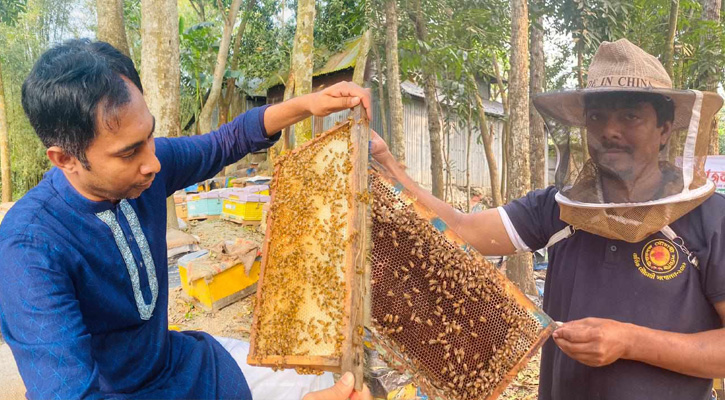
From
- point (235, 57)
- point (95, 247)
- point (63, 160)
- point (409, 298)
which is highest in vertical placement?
point (235, 57)

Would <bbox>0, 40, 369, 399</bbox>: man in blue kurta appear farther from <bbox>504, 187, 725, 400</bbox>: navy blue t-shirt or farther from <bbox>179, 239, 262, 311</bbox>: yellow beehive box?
<bbox>179, 239, 262, 311</bbox>: yellow beehive box

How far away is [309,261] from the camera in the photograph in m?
2.20

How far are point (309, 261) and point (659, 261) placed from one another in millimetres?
1726

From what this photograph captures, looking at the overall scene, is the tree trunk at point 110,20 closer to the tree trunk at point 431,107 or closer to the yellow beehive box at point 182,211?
the yellow beehive box at point 182,211

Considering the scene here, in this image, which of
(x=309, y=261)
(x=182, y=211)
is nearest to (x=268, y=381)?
(x=309, y=261)

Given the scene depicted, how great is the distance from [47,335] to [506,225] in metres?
2.42

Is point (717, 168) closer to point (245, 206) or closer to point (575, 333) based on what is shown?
point (575, 333)

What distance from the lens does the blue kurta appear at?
159 centimetres

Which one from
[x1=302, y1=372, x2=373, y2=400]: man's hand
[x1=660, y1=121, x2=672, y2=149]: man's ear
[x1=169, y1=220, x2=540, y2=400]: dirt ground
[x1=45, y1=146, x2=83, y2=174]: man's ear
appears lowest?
[x1=169, y1=220, x2=540, y2=400]: dirt ground

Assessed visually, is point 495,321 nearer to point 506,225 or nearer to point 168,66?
point 506,225

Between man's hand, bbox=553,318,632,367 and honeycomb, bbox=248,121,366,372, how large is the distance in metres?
1.00

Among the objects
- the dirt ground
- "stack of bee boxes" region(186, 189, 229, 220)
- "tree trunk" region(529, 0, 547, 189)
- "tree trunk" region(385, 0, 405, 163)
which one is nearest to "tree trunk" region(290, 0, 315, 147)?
"tree trunk" region(385, 0, 405, 163)

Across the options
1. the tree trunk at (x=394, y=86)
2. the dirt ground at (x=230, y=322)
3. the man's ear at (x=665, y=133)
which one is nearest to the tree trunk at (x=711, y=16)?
the tree trunk at (x=394, y=86)

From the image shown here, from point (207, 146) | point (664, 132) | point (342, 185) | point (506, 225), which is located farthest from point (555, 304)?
point (207, 146)
